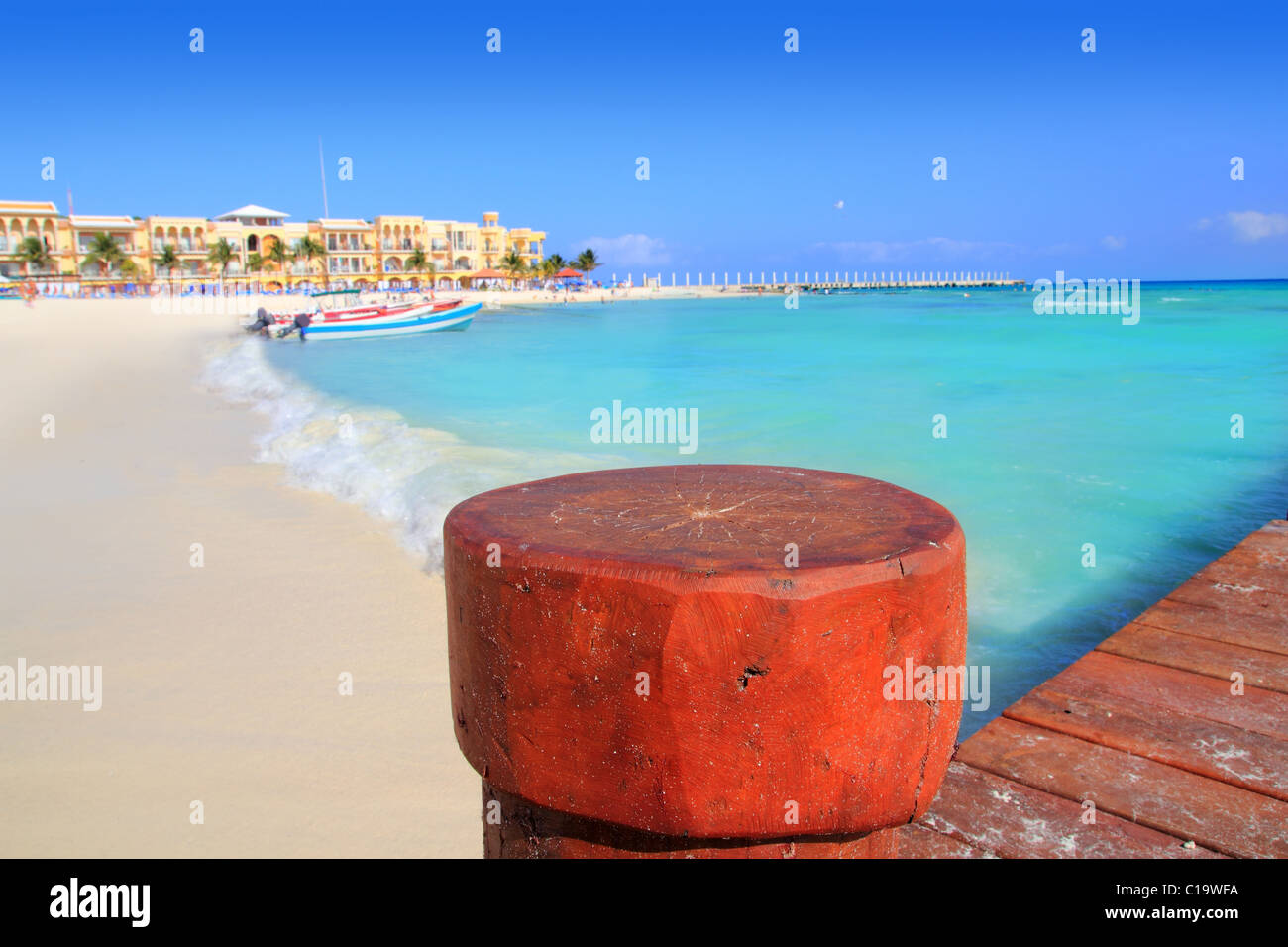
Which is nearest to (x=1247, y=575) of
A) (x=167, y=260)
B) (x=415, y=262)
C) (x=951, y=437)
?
(x=951, y=437)

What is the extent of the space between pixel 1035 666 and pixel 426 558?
3.92m

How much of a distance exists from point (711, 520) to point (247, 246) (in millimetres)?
80689

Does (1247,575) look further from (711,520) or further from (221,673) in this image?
(221,673)

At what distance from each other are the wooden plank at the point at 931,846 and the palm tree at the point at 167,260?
79.3 meters

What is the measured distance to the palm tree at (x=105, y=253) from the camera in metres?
66.6

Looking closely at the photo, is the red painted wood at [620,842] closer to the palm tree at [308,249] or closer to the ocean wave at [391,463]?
the ocean wave at [391,463]

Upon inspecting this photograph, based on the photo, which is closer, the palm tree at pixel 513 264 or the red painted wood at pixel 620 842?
the red painted wood at pixel 620 842

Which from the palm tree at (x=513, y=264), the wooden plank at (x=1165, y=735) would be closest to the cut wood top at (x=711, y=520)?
the wooden plank at (x=1165, y=735)

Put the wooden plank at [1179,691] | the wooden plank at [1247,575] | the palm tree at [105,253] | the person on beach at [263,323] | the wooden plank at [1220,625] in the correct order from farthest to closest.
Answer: the palm tree at [105,253] < the person on beach at [263,323] < the wooden plank at [1247,575] < the wooden plank at [1220,625] < the wooden plank at [1179,691]

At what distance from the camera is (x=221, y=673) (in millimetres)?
4398

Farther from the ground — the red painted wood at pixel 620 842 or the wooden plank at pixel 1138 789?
the red painted wood at pixel 620 842

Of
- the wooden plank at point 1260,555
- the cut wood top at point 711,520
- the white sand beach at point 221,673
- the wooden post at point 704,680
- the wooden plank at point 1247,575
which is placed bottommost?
the white sand beach at point 221,673

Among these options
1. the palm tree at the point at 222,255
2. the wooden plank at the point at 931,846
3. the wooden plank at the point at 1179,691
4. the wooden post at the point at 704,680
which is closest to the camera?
the wooden post at the point at 704,680

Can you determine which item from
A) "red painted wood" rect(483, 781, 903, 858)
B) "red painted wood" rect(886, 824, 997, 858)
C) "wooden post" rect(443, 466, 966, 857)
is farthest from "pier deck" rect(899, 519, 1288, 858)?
"wooden post" rect(443, 466, 966, 857)
